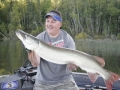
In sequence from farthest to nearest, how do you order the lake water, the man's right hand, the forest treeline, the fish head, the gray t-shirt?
1. the forest treeline
2. the lake water
3. the gray t-shirt
4. the man's right hand
5. the fish head

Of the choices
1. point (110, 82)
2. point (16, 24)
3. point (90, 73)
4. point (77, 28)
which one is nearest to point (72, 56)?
point (90, 73)

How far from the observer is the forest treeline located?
58719 mm

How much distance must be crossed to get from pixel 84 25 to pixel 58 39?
5960 cm

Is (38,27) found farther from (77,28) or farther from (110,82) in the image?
(110,82)

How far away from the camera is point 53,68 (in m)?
3.50

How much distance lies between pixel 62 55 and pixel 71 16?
5949 centimetres

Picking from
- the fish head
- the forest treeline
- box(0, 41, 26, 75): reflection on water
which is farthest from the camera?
the forest treeline

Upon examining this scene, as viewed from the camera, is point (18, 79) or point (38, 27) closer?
point (18, 79)

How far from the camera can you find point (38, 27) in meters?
63.4

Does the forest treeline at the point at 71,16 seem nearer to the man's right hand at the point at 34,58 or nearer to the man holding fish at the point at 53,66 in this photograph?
the man holding fish at the point at 53,66

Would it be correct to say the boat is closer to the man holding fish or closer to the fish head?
the man holding fish

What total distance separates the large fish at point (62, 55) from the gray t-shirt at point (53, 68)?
0.89ft

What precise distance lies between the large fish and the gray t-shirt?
27 cm

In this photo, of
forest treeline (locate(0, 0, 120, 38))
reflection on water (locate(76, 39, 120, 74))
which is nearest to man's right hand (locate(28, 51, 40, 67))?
reflection on water (locate(76, 39, 120, 74))
